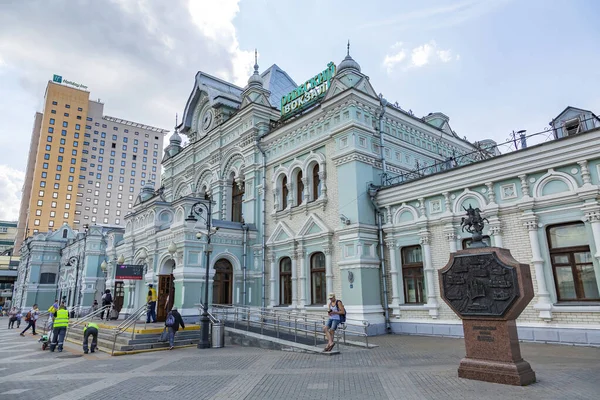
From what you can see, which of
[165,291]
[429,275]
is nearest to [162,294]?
[165,291]

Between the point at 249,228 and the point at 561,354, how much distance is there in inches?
593

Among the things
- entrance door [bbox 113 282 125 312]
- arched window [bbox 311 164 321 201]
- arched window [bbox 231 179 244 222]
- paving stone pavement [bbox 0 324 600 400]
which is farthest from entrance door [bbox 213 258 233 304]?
entrance door [bbox 113 282 125 312]

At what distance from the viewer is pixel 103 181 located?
316 feet

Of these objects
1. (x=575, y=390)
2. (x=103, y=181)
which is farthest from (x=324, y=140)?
(x=103, y=181)

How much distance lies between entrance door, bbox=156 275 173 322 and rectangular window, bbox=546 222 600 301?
1728cm

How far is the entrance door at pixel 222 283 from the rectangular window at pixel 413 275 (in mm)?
9332

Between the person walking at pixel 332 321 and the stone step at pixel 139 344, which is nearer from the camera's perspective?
the person walking at pixel 332 321

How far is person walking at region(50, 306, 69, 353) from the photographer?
1464cm

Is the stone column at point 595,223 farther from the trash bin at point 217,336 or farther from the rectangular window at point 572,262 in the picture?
the trash bin at point 217,336

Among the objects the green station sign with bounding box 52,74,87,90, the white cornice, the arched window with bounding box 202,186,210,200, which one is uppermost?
the green station sign with bounding box 52,74,87,90

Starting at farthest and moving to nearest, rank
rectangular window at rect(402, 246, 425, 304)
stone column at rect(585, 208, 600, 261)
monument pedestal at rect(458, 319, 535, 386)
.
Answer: rectangular window at rect(402, 246, 425, 304) < stone column at rect(585, 208, 600, 261) < monument pedestal at rect(458, 319, 535, 386)

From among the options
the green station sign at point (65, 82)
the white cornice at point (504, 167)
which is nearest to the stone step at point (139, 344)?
the white cornice at point (504, 167)

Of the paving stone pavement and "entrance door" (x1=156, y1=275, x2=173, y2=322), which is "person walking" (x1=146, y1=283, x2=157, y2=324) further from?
the paving stone pavement

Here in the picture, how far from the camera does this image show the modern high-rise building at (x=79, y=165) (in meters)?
87.8
